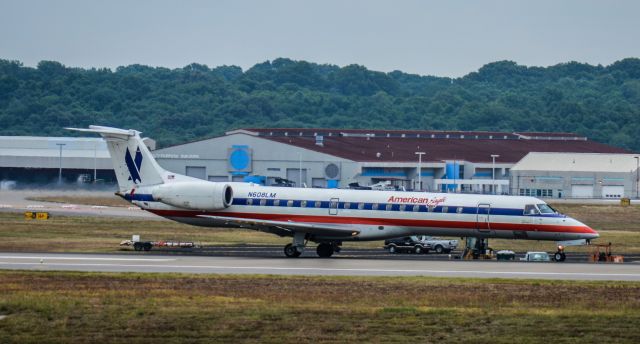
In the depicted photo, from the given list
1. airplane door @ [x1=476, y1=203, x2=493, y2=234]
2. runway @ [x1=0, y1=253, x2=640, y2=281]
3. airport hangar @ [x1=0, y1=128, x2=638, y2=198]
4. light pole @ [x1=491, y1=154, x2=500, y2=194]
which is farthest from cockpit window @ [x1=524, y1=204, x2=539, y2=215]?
light pole @ [x1=491, y1=154, x2=500, y2=194]

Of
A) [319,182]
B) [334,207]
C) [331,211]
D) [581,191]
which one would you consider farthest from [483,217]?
[581,191]

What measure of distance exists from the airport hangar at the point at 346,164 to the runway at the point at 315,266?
60545 millimetres

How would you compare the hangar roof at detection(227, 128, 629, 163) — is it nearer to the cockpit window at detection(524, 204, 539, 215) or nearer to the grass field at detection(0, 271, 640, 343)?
the cockpit window at detection(524, 204, 539, 215)

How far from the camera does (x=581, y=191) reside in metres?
123

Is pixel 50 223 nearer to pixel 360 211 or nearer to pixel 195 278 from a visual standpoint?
pixel 360 211

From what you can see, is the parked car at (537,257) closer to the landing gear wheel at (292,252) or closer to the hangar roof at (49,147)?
the landing gear wheel at (292,252)

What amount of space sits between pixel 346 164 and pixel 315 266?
2831 inches

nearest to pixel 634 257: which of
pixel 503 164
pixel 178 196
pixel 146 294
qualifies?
pixel 178 196

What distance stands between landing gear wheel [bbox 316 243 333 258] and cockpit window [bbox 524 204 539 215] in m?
8.56

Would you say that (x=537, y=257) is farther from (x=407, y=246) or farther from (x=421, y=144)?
(x=421, y=144)

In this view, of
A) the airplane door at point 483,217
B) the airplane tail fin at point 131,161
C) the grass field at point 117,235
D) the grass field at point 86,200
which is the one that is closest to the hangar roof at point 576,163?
the grass field at point 117,235

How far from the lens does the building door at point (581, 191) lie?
12262 centimetres

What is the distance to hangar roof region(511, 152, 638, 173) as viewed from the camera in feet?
406

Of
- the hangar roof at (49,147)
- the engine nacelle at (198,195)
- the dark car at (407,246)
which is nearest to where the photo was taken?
the engine nacelle at (198,195)
